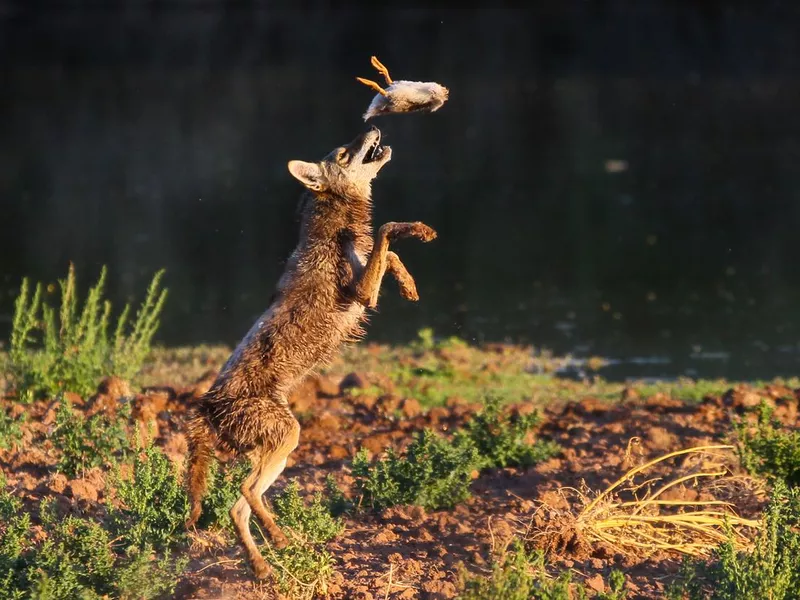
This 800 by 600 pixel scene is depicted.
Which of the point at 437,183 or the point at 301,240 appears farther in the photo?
the point at 437,183

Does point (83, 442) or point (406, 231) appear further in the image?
point (83, 442)

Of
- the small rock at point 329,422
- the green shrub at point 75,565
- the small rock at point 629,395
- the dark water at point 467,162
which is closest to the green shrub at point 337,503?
the green shrub at point 75,565

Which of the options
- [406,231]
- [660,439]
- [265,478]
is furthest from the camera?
[660,439]

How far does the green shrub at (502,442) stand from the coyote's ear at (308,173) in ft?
6.48

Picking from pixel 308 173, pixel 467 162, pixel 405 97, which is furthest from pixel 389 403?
pixel 467 162

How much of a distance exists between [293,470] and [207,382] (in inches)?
89.4

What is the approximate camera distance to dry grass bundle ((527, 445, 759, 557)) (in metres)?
6.39

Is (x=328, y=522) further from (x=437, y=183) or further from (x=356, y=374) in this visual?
(x=437, y=183)

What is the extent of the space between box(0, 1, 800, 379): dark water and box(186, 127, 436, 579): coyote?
5.98 m

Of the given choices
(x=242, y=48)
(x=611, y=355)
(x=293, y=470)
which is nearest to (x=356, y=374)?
(x=293, y=470)

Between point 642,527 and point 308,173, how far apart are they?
8.41 feet

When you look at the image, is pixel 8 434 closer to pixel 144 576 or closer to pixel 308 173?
pixel 144 576

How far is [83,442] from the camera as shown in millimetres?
7609

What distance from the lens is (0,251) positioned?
18469 millimetres
